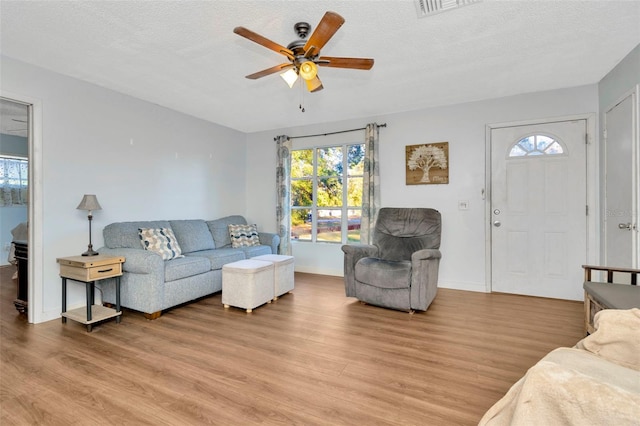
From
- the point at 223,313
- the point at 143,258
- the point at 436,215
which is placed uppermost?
the point at 436,215

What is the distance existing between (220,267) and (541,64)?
4.15m

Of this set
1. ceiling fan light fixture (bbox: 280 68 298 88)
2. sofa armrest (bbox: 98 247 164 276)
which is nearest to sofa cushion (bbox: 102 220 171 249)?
sofa armrest (bbox: 98 247 164 276)

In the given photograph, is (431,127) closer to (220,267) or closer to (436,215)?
(436,215)

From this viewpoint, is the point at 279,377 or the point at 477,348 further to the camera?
the point at 477,348

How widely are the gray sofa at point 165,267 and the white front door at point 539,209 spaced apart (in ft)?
11.2

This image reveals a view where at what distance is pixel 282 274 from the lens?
3.66 meters

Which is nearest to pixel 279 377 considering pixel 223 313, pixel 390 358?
pixel 390 358

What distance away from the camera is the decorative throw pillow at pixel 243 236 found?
14.9 feet

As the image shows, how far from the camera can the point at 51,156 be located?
296 cm

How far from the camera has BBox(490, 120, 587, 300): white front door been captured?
3.48m

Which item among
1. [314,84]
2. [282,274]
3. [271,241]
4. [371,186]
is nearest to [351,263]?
[282,274]

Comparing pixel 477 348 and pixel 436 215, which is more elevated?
pixel 436 215

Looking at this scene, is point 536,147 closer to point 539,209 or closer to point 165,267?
point 539,209

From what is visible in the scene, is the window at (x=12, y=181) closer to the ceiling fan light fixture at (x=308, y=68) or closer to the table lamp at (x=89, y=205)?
the table lamp at (x=89, y=205)
